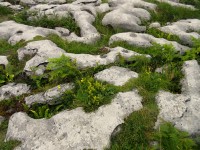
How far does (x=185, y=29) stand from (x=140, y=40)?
3.69 metres

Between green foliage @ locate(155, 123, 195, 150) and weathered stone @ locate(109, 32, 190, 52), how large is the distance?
6.40m

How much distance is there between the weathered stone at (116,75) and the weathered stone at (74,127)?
965 millimetres

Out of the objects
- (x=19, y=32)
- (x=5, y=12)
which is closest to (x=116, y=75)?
(x=19, y=32)

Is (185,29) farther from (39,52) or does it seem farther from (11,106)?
(11,106)

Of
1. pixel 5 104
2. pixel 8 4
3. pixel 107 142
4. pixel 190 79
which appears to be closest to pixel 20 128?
pixel 5 104

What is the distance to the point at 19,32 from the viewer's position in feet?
53.9

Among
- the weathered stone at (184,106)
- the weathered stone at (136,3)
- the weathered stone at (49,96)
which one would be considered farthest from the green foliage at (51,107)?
the weathered stone at (136,3)

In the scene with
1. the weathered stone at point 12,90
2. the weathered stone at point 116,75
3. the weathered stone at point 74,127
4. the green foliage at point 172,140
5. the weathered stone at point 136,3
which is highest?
the green foliage at point 172,140

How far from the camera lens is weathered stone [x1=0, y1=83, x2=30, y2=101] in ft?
39.4

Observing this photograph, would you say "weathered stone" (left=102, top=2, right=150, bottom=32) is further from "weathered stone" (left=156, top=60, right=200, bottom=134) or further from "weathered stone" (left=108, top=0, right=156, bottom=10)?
"weathered stone" (left=156, top=60, right=200, bottom=134)

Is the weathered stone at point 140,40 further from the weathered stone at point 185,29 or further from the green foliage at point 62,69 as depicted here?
the green foliage at point 62,69

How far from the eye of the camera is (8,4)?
2144cm

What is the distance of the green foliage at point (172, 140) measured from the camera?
8.58 m

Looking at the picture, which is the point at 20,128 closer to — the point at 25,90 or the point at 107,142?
the point at 25,90
